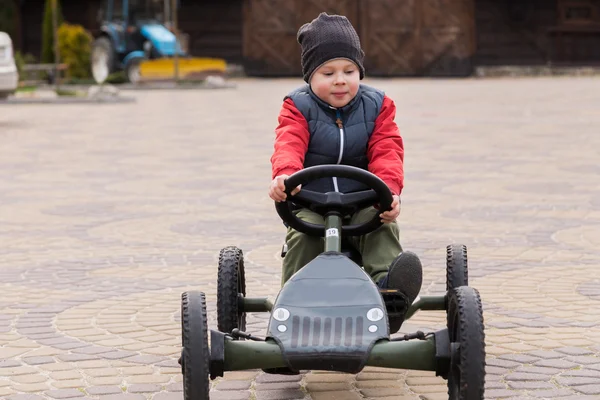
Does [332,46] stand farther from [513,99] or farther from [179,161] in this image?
[513,99]

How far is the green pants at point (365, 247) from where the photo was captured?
4070mm

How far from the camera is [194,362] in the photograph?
349cm

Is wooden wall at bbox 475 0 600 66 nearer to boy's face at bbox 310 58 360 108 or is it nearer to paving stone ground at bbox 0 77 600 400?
paving stone ground at bbox 0 77 600 400

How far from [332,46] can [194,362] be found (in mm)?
1266

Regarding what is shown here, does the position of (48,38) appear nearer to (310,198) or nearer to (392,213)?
(310,198)

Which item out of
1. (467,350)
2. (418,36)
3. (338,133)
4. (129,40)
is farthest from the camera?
(418,36)

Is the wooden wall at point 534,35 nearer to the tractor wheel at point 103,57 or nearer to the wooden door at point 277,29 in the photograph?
the wooden door at point 277,29

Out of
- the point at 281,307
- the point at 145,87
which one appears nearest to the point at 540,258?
the point at 281,307

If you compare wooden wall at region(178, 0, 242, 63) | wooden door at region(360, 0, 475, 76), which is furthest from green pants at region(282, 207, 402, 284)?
wooden wall at region(178, 0, 242, 63)

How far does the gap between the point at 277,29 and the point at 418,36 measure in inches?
143

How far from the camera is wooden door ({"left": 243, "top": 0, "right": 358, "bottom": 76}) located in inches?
1209

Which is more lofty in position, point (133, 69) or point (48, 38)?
point (48, 38)

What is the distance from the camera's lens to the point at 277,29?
31.0m

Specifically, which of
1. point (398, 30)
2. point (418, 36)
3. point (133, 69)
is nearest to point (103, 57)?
point (133, 69)
